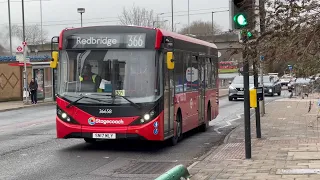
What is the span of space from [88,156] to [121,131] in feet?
2.85

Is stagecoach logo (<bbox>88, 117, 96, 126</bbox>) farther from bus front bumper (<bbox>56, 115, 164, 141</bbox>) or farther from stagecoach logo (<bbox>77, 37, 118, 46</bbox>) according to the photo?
stagecoach logo (<bbox>77, 37, 118, 46</bbox>)

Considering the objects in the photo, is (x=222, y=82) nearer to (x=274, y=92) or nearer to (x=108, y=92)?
Result: (x=274, y=92)

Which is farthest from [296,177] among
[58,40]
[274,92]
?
[274,92]

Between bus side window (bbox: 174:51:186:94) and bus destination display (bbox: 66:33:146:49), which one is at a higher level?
bus destination display (bbox: 66:33:146:49)

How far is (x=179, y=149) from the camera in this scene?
1254 centimetres

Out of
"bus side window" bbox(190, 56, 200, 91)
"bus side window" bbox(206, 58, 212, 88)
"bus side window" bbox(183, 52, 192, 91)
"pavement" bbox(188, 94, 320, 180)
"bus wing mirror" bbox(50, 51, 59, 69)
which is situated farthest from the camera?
"bus side window" bbox(206, 58, 212, 88)

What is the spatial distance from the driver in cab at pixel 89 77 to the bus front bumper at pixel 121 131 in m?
0.89

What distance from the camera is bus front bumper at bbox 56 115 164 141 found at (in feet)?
37.3

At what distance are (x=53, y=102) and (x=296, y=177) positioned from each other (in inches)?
1132

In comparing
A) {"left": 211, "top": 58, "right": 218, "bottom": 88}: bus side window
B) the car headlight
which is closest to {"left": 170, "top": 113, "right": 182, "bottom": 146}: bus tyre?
the car headlight

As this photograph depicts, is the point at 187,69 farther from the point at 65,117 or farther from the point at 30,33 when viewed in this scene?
the point at 30,33

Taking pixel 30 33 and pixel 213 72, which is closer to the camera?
pixel 213 72

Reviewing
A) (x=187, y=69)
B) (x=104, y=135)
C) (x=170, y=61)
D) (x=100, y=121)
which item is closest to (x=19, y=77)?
(x=187, y=69)

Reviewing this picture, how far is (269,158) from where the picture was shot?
10.1m
